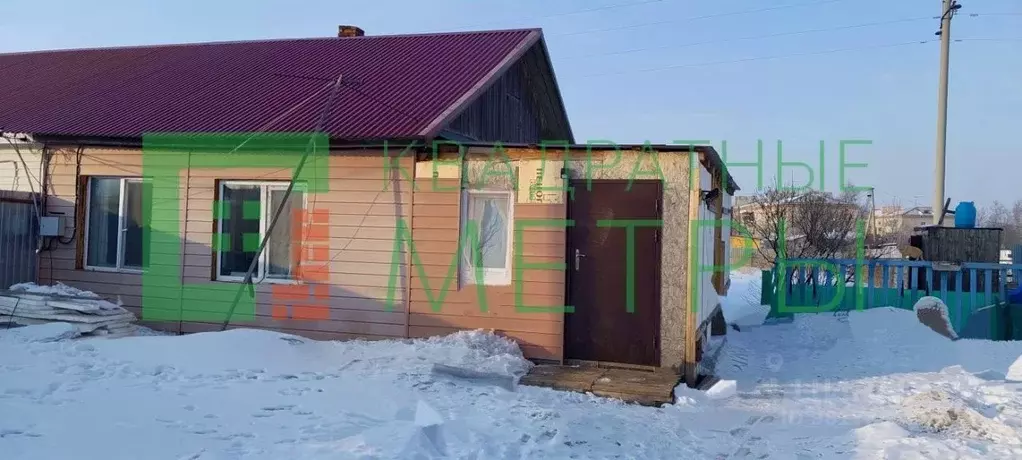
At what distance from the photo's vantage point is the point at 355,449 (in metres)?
4.67

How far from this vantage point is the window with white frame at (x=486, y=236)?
334 inches

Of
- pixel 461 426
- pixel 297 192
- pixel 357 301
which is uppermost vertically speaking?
pixel 297 192

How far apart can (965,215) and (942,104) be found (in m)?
6.29

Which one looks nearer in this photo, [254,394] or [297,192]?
[254,394]

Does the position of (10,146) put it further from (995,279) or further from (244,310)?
(995,279)

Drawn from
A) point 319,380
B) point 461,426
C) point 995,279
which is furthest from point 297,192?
point 995,279

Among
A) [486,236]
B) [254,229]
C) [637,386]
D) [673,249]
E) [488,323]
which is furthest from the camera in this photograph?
[254,229]

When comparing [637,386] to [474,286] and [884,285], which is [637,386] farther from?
[884,285]

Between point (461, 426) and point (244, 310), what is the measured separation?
184 inches

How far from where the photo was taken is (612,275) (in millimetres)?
8141

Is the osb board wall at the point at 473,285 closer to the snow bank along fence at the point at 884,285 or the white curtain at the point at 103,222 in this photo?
the white curtain at the point at 103,222

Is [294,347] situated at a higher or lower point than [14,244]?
lower

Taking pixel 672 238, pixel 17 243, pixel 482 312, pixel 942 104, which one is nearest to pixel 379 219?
pixel 482 312

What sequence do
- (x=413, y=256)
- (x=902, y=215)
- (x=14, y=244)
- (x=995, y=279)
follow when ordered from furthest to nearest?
(x=902, y=215) < (x=995, y=279) < (x=14, y=244) < (x=413, y=256)
